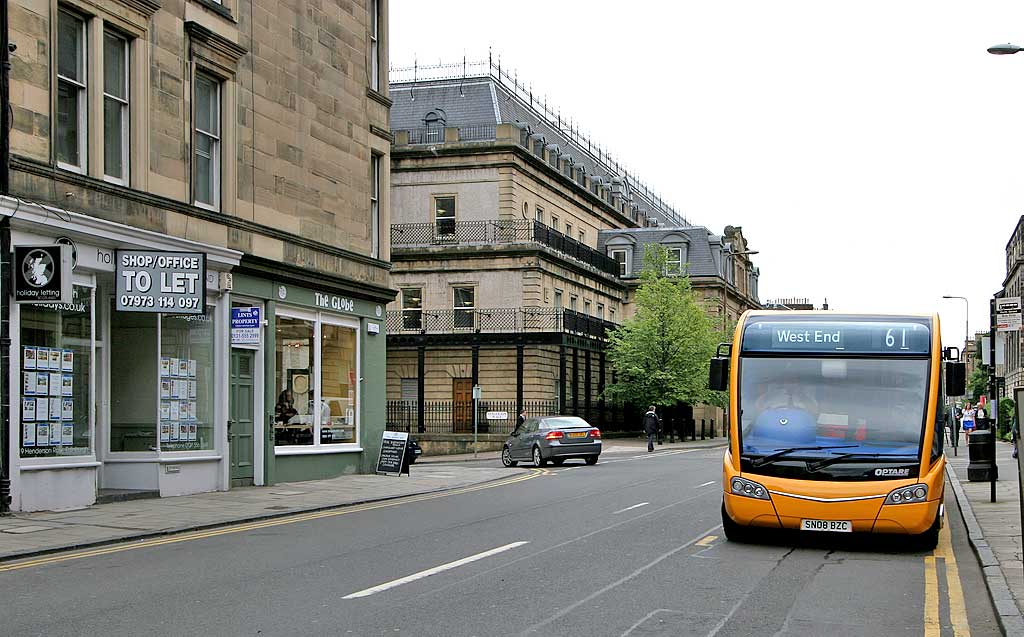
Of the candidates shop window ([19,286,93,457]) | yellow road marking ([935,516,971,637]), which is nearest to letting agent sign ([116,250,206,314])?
shop window ([19,286,93,457])

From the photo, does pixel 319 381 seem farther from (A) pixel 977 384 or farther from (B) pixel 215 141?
(A) pixel 977 384

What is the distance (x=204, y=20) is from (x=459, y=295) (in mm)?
36963

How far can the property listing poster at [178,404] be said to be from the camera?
20.0 meters

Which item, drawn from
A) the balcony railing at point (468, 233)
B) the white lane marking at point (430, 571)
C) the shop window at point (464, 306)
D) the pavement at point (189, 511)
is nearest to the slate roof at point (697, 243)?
the balcony railing at point (468, 233)

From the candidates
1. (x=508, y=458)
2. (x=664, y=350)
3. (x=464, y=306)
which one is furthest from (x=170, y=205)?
(x=664, y=350)

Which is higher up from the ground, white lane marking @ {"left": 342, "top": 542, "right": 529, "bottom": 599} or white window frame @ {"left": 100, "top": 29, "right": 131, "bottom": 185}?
white window frame @ {"left": 100, "top": 29, "right": 131, "bottom": 185}

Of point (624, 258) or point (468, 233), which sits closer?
point (468, 233)

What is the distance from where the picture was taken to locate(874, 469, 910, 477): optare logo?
12.7 metres

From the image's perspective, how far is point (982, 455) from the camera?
22.7 m

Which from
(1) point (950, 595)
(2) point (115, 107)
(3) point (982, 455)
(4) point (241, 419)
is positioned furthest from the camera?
(3) point (982, 455)

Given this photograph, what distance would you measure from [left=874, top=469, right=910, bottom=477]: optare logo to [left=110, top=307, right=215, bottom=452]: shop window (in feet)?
39.5

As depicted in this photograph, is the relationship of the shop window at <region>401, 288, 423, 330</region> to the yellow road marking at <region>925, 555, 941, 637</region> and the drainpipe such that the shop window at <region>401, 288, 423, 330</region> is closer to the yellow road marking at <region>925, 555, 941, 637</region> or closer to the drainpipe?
the drainpipe

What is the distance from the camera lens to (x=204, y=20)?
69.8ft

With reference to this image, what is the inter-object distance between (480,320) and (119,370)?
3786cm
